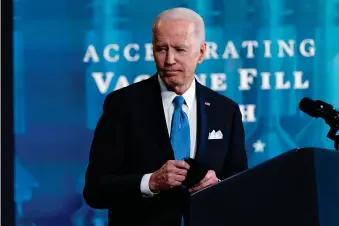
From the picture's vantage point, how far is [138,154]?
2.29 m

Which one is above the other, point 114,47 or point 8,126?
point 114,47

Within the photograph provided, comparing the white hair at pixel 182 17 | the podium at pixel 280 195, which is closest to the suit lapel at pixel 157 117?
the white hair at pixel 182 17

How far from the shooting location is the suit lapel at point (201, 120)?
233 centimetres

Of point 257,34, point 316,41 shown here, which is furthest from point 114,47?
point 316,41

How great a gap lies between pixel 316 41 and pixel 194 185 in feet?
5.30

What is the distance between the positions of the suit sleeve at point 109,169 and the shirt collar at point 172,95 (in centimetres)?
16

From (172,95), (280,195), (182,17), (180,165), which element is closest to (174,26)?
(182,17)

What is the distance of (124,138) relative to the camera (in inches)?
91.3

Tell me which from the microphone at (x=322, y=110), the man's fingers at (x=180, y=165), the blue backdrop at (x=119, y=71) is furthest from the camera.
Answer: the blue backdrop at (x=119, y=71)

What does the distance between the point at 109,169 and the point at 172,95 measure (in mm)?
315

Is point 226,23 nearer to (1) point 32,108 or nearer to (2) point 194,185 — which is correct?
(1) point 32,108

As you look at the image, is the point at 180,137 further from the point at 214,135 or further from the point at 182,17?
the point at 182,17

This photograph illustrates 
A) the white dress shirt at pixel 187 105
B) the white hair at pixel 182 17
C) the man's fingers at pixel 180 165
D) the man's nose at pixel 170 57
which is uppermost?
the white hair at pixel 182 17

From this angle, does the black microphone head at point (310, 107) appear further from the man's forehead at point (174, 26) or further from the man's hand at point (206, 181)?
the man's forehead at point (174, 26)
